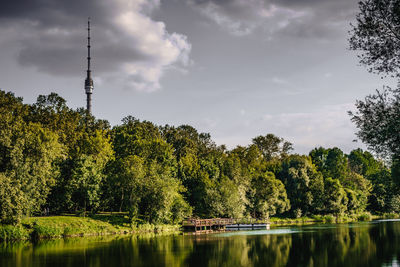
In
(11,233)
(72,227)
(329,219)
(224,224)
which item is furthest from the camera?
(329,219)

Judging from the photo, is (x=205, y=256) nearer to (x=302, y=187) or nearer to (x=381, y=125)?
(x=381, y=125)

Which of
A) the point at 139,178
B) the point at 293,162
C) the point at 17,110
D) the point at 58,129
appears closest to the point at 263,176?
the point at 293,162

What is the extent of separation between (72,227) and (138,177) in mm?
14646

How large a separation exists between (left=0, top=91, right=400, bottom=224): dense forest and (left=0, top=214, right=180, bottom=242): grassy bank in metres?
1.44

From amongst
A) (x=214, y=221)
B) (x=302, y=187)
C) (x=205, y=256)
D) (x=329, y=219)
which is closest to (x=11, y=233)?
(x=205, y=256)

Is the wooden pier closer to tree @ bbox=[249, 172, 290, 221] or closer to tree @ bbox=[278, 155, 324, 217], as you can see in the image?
tree @ bbox=[249, 172, 290, 221]

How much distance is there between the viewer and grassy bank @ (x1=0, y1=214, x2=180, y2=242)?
170 feet

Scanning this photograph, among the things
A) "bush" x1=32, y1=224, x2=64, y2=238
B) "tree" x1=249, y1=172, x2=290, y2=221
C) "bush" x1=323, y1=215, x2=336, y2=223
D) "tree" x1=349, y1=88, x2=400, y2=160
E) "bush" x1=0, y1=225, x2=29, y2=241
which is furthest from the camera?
"bush" x1=323, y1=215, x2=336, y2=223

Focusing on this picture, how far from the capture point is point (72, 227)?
59438 mm

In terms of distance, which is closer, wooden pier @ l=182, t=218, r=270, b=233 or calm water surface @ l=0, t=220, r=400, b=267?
calm water surface @ l=0, t=220, r=400, b=267

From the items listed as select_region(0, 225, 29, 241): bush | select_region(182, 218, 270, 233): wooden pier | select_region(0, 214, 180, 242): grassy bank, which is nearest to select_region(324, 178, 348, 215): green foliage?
select_region(182, 218, 270, 233): wooden pier

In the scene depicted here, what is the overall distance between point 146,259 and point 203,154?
77603mm

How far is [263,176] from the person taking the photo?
330 feet

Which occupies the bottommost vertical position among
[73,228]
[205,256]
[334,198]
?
[205,256]
